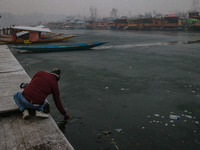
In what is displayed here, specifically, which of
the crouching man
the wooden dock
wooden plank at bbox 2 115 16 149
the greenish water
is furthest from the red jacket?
the greenish water

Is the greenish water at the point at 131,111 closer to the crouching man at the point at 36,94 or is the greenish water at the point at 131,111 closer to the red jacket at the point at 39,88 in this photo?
the crouching man at the point at 36,94

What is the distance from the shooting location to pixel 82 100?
7.43 metres

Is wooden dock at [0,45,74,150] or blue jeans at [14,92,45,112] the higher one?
blue jeans at [14,92,45,112]

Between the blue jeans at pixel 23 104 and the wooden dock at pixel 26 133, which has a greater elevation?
the blue jeans at pixel 23 104

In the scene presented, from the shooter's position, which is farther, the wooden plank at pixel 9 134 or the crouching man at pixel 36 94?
the crouching man at pixel 36 94

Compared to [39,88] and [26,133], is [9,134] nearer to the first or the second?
[26,133]

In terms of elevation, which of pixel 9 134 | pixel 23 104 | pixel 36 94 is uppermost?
pixel 36 94

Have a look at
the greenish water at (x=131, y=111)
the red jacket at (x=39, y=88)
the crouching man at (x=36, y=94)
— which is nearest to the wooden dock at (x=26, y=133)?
the crouching man at (x=36, y=94)

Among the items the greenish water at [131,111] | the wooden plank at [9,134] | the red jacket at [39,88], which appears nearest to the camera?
the wooden plank at [9,134]

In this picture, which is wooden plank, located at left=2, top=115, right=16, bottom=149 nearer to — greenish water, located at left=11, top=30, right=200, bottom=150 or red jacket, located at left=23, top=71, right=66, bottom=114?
red jacket, located at left=23, top=71, right=66, bottom=114

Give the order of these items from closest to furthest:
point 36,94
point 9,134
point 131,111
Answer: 1. point 9,134
2. point 36,94
3. point 131,111

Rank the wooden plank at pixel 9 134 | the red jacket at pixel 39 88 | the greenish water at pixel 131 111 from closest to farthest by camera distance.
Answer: the wooden plank at pixel 9 134 → the red jacket at pixel 39 88 → the greenish water at pixel 131 111

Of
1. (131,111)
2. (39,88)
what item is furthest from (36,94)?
(131,111)

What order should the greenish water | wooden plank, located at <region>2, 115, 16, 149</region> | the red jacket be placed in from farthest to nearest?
1. the greenish water
2. the red jacket
3. wooden plank, located at <region>2, 115, 16, 149</region>
